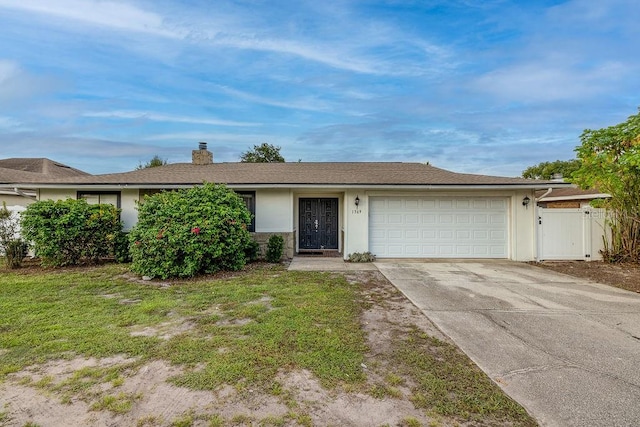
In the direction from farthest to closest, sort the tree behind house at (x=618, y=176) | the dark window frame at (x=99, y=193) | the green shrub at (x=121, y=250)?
the dark window frame at (x=99, y=193), the green shrub at (x=121, y=250), the tree behind house at (x=618, y=176)

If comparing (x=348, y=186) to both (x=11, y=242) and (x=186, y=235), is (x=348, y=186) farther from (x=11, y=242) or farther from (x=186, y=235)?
(x=11, y=242)

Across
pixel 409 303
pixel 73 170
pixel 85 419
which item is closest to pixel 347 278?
pixel 409 303

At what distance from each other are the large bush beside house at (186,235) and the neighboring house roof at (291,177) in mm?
2094

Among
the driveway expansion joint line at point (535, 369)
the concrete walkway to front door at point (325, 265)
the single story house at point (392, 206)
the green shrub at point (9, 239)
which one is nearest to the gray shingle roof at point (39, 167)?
the single story house at point (392, 206)

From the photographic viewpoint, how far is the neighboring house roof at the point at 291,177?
9.77 meters

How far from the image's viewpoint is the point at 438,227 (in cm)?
1052

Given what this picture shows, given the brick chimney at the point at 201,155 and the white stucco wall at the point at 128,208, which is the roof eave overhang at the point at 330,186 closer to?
the white stucco wall at the point at 128,208

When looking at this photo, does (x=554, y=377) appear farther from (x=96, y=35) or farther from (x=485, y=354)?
(x=96, y=35)

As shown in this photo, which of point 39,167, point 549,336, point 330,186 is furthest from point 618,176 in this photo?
point 39,167

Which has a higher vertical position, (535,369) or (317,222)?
(317,222)

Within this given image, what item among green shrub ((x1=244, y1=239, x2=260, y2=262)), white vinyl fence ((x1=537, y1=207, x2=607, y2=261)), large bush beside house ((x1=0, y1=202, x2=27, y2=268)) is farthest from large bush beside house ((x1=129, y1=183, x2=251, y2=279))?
white vinyl fence ((x1=537, y1=207, x2=607, y2=261))

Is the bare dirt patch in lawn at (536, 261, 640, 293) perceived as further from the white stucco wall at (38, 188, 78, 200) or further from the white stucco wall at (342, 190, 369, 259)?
the white stucco wall at (38, 188, 78, 200)

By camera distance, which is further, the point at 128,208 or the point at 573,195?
the point at 573,195

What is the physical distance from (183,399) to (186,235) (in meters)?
5.24
